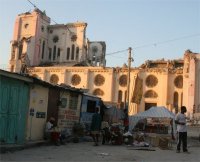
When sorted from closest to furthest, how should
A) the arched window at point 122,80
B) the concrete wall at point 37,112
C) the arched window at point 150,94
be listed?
the concrete wall at point 37,112, the arched window at point 150,94, the arched window at point 122,80

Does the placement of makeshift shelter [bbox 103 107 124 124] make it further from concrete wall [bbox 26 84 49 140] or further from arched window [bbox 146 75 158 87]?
arched window [bbox 146 75 158 87]

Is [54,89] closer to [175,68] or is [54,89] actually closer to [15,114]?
[15,114]

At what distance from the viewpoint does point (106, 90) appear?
5528cm

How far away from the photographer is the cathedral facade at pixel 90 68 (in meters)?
51.1

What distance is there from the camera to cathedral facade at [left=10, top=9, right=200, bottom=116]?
168ft

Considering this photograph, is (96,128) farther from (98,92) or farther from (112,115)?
(98,92)

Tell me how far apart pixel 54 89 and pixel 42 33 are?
48.7 m

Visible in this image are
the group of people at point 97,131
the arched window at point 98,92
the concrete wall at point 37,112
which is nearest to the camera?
the group of people at point 97,131

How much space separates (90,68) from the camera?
56062mm

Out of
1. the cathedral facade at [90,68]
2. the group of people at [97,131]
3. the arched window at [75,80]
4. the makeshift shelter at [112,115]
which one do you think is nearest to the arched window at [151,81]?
the cathedral facade at [90,68]

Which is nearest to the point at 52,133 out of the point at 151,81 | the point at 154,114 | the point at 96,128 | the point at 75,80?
the point at 96,128

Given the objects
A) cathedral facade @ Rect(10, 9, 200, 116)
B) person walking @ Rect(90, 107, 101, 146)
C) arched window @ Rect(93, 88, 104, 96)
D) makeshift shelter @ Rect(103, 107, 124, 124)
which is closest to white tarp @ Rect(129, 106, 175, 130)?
makeshift shelter @ Rect(103, 107, 124, 124)

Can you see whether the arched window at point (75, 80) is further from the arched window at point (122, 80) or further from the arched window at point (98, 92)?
Answer: the arched window at point (122, 80)

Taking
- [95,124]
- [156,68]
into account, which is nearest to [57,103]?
[95,124]
